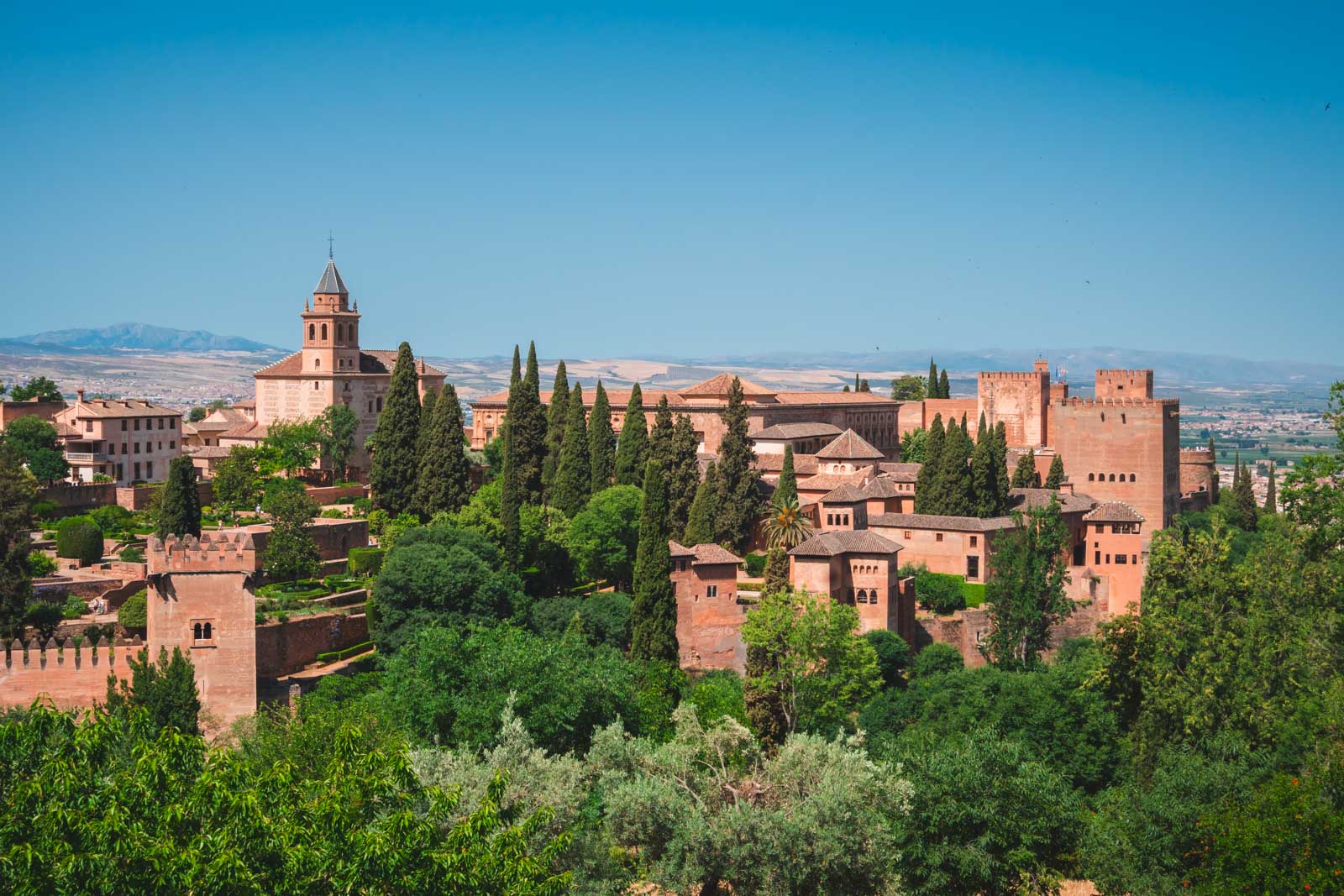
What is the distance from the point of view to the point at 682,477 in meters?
48.2

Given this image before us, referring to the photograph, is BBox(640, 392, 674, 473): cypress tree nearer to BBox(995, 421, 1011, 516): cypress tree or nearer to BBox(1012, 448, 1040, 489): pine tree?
BBox(995, 421, 1011, 516): cypress tree

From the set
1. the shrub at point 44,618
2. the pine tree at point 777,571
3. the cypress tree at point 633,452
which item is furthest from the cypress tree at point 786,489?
the shrub at point 44,618

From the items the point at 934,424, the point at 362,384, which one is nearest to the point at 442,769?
the point at 934,424

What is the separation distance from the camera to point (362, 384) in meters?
59.1

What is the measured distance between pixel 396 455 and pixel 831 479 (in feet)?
50.9

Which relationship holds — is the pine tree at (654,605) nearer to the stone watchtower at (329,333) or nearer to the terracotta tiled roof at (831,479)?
the terracotta tiled roof at (831,479)

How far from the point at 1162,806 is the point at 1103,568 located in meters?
18.6

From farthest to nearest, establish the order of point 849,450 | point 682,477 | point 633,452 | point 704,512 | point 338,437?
point 338,437
point 849,450
point 633,452
point 682,477
point 704,512

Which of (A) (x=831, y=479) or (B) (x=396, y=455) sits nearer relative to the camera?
(B) (x=396, y=455)

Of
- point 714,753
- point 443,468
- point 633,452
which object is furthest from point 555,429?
point 714,753

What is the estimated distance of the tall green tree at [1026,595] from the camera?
39.6 m

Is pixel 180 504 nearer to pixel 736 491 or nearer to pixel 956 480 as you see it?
pixel 736 491

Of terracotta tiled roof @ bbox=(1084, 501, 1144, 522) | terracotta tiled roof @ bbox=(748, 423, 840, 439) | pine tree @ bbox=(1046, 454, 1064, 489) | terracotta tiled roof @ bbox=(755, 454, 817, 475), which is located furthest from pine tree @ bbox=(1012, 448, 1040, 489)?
terracotta tiled roof @ bbox=(748, 423, 840, 439)

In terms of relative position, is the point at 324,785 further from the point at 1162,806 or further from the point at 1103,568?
the point at 1103,568
